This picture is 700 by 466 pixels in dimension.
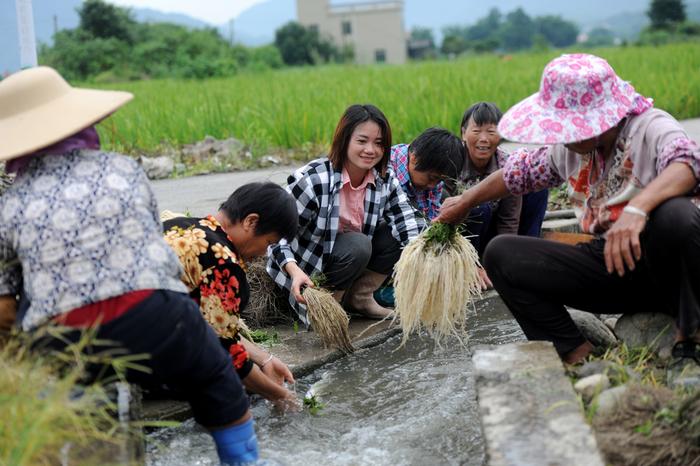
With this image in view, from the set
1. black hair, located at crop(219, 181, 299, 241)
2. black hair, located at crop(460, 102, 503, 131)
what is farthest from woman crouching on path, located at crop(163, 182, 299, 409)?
black hair, located at crop(460, 102, 503, 131)

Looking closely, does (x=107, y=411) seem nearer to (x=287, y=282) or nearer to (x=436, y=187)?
(x=287, y=282)

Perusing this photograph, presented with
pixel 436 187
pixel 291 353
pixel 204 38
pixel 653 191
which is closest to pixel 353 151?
pixel 436 187

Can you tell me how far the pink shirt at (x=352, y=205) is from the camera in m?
4.65

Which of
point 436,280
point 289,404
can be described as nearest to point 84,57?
point 436,280

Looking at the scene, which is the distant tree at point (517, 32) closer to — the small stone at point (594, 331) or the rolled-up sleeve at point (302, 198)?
the rolled-up sleeve at point (302, 198)

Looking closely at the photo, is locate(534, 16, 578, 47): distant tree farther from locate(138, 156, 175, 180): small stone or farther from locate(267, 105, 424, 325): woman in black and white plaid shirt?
locate(267, 105, 424, 325): woman in black and white plaid shirt

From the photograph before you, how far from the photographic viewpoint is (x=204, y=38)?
37156 millimetres

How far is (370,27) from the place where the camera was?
245 feet

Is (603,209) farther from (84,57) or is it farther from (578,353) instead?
(84,57)

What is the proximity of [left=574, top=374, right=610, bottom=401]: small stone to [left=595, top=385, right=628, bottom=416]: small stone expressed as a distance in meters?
0.05

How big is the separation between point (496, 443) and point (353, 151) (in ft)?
7.64

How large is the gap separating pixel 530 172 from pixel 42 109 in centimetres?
191

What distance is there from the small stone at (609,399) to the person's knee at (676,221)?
540 mm

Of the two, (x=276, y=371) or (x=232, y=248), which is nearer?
(x=232, y=248)
